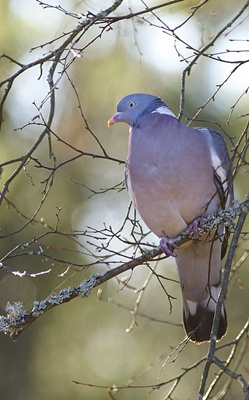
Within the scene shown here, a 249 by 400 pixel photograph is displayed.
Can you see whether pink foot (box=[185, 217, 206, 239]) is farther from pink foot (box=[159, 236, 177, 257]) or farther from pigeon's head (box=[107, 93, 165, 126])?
pigeon's head (box=[107, 93, 165, 126])

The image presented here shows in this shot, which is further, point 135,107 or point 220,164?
point 135,107

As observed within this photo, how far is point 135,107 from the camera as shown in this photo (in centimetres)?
396

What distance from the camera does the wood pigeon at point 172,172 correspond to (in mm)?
3715

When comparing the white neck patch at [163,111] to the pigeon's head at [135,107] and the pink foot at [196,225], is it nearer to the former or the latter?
the pigeon's head at [135,107]

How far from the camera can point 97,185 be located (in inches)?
252

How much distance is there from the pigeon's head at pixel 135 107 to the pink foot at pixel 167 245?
0.50 meters

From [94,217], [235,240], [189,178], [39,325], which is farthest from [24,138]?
[235,240]

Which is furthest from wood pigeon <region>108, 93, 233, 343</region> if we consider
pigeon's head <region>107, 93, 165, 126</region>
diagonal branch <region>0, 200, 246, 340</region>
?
diagonal branch <region>0, 200, 246, 340</region>

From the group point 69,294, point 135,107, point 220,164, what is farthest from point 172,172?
point 69,294

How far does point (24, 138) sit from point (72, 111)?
0.45 metres

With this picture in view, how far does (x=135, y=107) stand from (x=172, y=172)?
400 mm

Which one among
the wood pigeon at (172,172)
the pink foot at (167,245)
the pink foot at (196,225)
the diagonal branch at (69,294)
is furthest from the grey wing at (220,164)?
the diagonal branch at (69,294)

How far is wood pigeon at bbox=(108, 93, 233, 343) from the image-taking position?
12.2 feet

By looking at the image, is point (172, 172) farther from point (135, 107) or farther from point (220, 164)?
point (135, 107)
